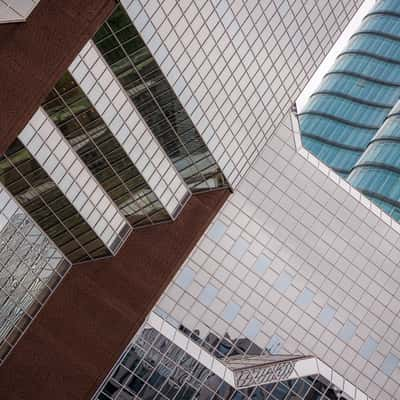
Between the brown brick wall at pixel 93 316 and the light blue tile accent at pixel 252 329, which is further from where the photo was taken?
the light blue tile accent at pixel 252 329

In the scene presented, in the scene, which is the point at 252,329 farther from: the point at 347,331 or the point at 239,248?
the point at 347,331

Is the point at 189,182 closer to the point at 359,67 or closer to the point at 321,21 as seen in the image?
the point at 321,21

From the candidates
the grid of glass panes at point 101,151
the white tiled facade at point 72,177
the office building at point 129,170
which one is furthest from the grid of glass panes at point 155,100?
the white tiled facade at point 72,177

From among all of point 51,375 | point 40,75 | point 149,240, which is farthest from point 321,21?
point 51,375

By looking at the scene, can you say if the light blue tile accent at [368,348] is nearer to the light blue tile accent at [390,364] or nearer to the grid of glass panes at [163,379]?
the light blue tile accent at [390,364]

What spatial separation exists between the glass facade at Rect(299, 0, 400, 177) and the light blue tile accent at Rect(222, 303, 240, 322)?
56520mm

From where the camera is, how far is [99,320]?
167 feet

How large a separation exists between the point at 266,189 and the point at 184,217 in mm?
15172

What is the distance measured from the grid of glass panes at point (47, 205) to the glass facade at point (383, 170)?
57.3 metres

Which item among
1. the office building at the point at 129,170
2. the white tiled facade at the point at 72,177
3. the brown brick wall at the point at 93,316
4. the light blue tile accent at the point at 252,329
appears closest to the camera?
the office building at the point at 129,170

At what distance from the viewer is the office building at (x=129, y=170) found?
43.4 metres

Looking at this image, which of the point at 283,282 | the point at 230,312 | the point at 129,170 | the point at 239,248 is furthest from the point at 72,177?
the point at 283,282

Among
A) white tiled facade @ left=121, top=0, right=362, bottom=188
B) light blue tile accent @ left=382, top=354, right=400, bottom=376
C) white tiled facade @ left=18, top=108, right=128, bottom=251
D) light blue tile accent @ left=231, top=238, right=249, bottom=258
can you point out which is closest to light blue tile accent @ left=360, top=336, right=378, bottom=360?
light blue tile accent @ left=382, top=354, right=400, bottom=376

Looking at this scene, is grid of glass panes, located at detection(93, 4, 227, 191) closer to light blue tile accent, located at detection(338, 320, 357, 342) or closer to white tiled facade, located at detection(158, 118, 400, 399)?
white tiled facade, located at detection(158, 118, 400, 399)
